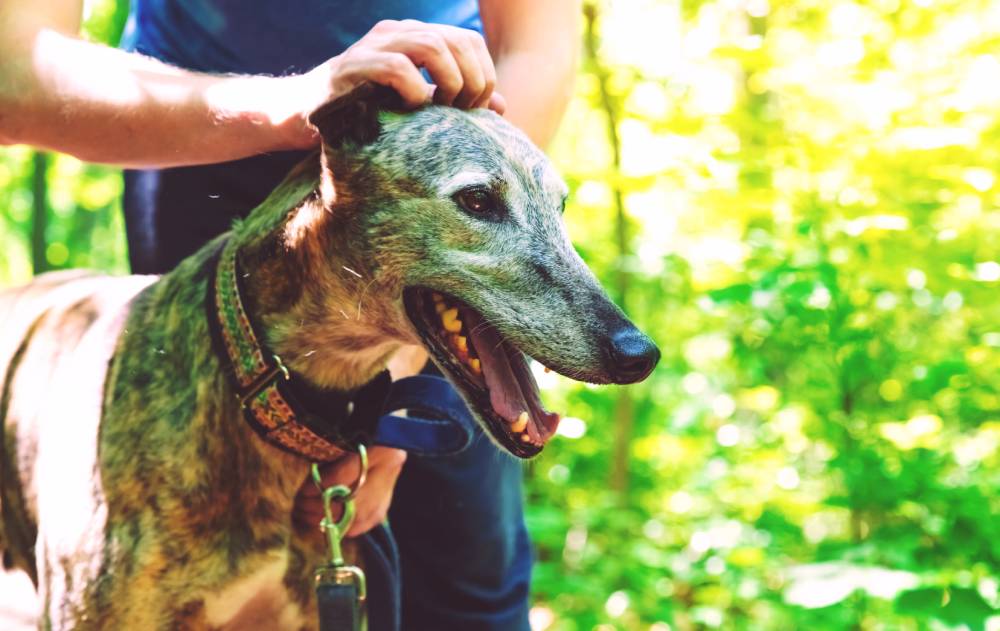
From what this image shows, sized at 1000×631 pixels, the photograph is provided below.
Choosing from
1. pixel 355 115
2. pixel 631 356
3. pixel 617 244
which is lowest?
pixel 617 244

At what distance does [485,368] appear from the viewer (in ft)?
5.58

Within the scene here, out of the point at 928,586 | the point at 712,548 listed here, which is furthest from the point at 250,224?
the point at 712,548

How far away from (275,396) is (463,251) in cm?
43

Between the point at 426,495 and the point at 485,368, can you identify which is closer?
the point at 485,368

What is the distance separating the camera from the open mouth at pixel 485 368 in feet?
5.38

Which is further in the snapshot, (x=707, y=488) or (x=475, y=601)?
(x=707, y=488)

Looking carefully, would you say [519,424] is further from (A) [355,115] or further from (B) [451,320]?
(A) [355,115]

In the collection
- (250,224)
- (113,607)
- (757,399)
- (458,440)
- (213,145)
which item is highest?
(213,145)

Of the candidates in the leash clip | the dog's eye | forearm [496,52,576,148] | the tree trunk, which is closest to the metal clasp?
the leash clip

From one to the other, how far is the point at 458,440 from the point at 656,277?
9.77 ft

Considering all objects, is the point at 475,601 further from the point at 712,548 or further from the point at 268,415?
the point at 712,548

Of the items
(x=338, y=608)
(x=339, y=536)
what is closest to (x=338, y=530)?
(x=339, y=536)

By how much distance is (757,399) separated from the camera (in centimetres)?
441

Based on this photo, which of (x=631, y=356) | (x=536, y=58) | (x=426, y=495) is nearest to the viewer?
(x=631, y=356)
